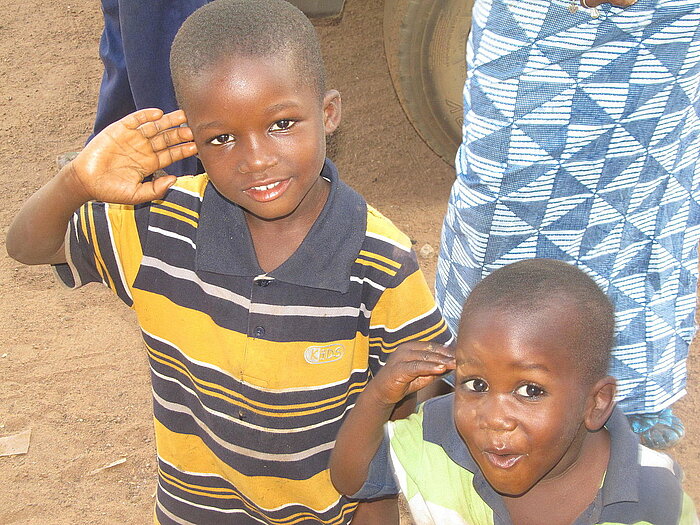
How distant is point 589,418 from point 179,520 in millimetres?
993

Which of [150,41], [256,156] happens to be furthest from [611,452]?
[150,41]

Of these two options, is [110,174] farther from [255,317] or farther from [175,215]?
[255,317]

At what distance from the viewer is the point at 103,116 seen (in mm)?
2984

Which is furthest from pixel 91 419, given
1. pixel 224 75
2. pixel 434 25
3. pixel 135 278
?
pixel 434 25

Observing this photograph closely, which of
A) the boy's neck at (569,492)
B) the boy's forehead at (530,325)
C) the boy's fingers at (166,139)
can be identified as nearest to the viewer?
the boy's forehead at (530,325)

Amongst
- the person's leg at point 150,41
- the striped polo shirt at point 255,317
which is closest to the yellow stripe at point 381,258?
the striped polo shirt at point 255,317

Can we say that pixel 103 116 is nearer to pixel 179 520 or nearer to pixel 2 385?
pixel 2 385

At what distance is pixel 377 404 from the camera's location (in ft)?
5.30

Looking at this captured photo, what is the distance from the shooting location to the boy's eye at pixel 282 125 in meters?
1.58

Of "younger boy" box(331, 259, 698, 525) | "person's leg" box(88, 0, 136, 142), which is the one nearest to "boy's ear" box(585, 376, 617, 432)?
"younger boy" box(331, 259, 698, 525)

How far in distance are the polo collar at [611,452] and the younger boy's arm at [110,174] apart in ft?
2.35

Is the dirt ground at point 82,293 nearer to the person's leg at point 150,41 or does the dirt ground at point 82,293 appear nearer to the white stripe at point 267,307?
the person's leg at point 150,41

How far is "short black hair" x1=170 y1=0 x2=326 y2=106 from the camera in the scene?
1537 mm

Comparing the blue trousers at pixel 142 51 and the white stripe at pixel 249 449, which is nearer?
the white stripe at pixel 249 449
